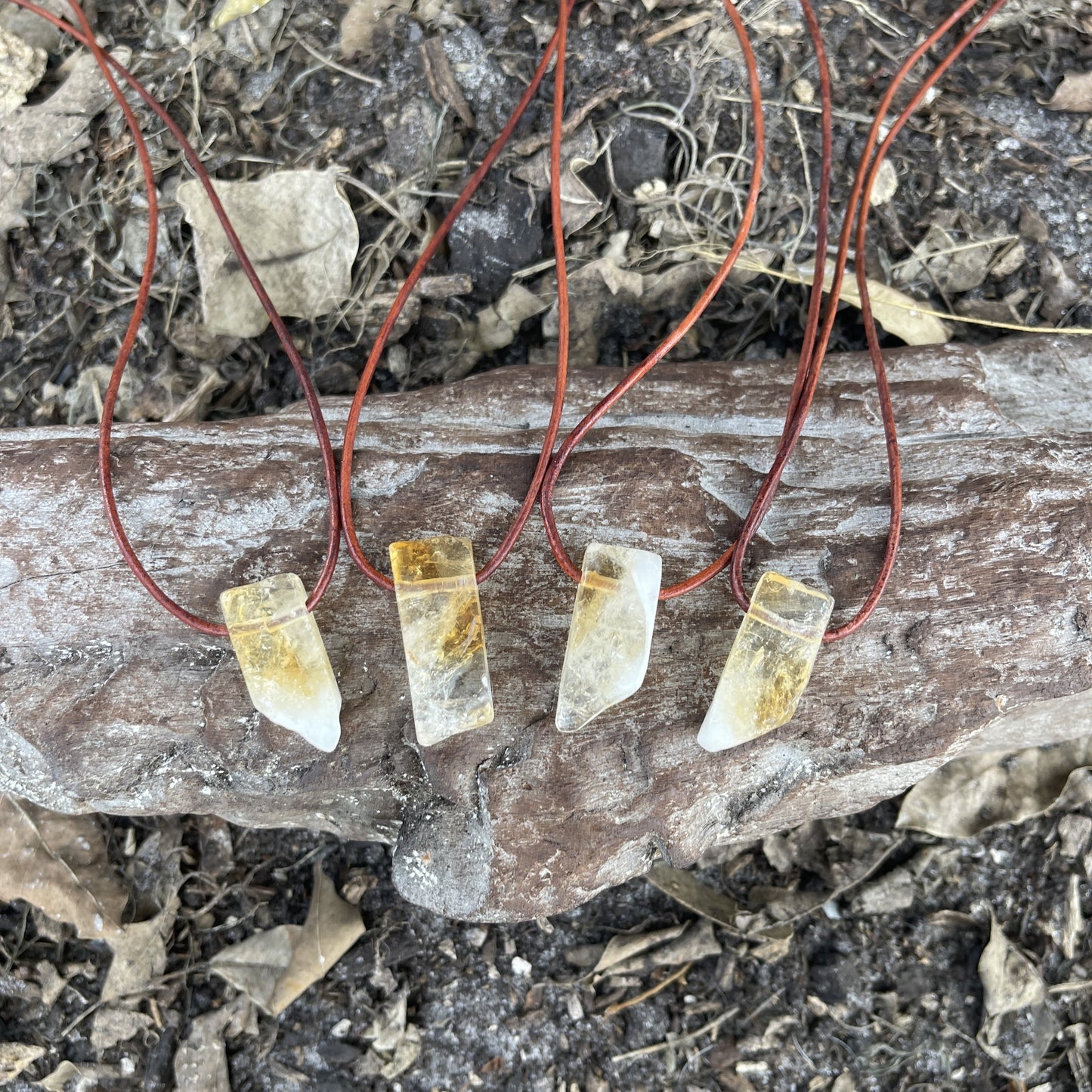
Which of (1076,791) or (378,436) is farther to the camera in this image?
(1076,791)

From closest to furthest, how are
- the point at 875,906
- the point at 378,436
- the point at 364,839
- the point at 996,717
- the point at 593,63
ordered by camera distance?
the point at 996,717, the point at 378,436, the point at 364,839, the point at 875,906, the point at 593,63

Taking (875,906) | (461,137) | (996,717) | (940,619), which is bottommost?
(875,906)

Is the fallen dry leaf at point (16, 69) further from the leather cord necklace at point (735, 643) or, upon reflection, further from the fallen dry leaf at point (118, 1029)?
the fallen dry leaf at point (118, 1029)

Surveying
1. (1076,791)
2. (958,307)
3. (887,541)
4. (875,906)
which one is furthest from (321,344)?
(1076,791)

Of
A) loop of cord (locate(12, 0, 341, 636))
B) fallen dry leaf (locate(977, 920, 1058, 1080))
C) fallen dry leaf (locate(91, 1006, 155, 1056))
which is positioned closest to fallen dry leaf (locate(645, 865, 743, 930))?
fallen dry leaf (locate(977, 920, 1058, 1080))

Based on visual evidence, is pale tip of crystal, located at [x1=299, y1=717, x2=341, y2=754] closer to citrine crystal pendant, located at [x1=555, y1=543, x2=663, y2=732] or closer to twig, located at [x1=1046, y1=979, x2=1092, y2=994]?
citrine crystal pendant, located at [x1=555, y1=543, x2=663, y2=732]

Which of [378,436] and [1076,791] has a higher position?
[378,436]

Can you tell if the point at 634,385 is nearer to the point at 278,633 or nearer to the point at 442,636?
the point at 442,636

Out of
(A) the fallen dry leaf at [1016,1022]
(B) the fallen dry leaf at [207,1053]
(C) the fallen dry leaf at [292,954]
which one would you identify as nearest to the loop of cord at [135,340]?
(C) the fallen dry leaf at [292,954]

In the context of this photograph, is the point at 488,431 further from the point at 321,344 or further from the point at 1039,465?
the point at 1039,465
